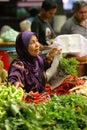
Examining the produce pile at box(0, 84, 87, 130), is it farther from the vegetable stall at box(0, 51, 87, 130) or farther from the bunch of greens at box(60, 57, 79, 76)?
the bunch of greens at box(60, 57, 79, 76)

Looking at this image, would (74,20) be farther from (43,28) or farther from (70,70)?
(70,70)

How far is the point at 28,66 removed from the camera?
452cm

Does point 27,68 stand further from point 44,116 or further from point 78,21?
point 78,21

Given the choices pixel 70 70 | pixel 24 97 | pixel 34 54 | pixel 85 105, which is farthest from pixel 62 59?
Result: pixel 85 105

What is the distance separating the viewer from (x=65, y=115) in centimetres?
308

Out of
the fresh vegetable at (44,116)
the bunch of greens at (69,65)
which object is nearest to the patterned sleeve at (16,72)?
the bunch of greens at (69,65)

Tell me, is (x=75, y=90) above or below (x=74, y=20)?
below

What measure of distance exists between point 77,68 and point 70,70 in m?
0.37

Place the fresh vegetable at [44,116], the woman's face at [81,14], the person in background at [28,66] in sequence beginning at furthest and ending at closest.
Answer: the woman's face at [81,14] → the person in background at [28,66] → the fresh vegetable at [44,116]

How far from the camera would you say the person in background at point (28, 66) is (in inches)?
173

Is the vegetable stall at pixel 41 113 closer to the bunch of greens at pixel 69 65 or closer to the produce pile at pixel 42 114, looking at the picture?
the produce pile at pixel 42 114

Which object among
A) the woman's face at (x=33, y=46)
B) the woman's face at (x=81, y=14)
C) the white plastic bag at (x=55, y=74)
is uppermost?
the woman's face at (x=81, y=14)

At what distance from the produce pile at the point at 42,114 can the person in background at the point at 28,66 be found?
0.96 meters

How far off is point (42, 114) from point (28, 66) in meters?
1.52
